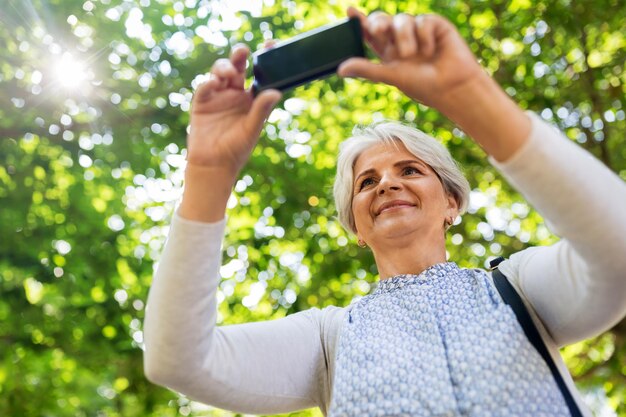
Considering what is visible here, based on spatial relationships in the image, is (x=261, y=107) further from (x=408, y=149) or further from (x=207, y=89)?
(x=408, y=149)

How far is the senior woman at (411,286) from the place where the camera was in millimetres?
1177

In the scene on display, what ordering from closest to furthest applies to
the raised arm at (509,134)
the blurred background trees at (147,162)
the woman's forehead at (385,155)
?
the raised arm at (509,134)
the woman's forehead at (385,155)
the blurred background trees at (147,162)

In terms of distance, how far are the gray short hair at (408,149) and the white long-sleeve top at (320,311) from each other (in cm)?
38

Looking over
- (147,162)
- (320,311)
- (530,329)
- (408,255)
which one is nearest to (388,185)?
(408,255)

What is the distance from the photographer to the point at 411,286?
1.64 m

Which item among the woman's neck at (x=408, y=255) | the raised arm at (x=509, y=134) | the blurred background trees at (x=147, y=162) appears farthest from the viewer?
the blurred background trees at (x=147, y=162)

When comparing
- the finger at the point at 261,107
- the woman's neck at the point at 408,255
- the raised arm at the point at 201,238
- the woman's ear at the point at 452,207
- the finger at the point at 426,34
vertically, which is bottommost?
the woman's ear at the point at 452,207

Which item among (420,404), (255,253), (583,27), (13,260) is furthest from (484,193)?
(420,404)

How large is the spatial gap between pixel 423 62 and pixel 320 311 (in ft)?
2.80

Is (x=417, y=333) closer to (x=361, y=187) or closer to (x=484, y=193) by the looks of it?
(x=361, y=187)

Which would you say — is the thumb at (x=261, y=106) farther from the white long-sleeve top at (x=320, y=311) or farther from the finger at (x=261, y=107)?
the white long-sleeve top at (x=320, y=311)

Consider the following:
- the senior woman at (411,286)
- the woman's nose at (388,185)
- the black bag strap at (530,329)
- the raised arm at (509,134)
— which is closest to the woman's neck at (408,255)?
the senior woman at (411,286)

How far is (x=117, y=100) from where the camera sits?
4.74 metres

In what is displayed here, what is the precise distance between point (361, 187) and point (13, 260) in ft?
11.2
